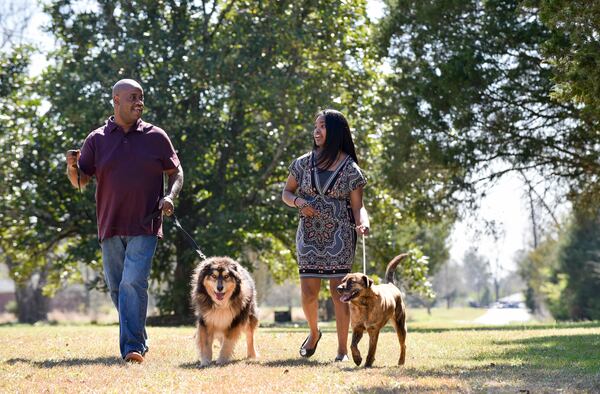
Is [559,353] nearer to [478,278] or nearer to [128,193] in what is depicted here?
[128,193]

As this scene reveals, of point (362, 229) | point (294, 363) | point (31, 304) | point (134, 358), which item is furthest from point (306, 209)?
point (31, 304)

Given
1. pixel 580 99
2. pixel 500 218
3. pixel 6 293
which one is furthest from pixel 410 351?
pixel 6 293

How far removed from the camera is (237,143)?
2422 centimetres

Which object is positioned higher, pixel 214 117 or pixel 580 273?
pixel 214 117

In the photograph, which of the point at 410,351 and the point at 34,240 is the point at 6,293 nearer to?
the point at 34,240

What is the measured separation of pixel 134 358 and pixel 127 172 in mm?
1716

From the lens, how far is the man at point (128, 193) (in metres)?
8.45

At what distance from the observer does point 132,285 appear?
8.43 m

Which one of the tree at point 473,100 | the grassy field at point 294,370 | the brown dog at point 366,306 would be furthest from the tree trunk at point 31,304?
the brown dog at point 366,306

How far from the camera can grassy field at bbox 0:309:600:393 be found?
21.1 feet

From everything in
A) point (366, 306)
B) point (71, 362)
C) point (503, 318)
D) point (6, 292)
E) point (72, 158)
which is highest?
point (6, 292)

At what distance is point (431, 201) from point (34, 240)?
36.2 feet

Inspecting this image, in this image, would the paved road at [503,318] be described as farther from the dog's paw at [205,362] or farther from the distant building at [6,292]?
the dog's paw at [205,362]

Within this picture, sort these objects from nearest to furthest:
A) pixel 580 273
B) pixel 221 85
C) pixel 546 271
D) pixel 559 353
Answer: pixel 559 353 → pixel 221 85 → pixel 580 273 → pixel 546 271
